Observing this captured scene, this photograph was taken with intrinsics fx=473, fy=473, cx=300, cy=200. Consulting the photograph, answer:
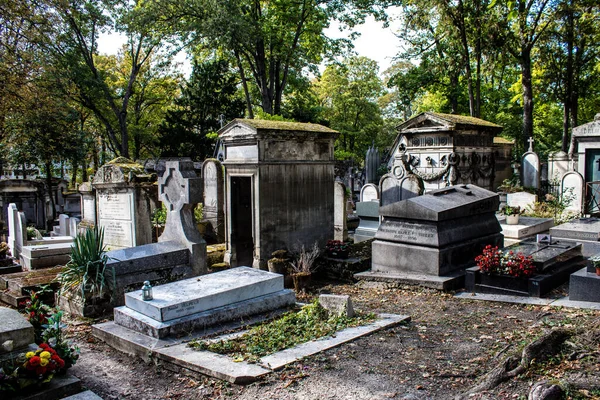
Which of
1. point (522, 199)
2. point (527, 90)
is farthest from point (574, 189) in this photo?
point (527, 90)

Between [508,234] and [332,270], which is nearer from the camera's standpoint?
[332,270]

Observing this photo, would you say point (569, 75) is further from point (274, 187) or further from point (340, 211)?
point (274, 187)

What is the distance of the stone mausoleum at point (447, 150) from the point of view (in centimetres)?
1370

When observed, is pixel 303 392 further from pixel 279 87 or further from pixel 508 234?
pixel 279 87

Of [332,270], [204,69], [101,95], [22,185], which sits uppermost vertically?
[204,69]

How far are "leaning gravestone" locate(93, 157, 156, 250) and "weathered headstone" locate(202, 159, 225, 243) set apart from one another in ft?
7.80

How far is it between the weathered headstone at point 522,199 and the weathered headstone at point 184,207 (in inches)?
430

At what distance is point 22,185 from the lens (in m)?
16.6

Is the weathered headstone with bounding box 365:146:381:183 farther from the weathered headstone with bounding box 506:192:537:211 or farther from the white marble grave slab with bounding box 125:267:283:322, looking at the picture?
the white marble grave slab with bounding box 125:267:283:322

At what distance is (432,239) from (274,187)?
3.27m

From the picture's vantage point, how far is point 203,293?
604 centimetres

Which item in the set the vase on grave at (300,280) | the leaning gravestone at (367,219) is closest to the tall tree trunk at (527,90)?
the leaning gravestone at (367,219)

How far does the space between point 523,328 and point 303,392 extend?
3.01 meters

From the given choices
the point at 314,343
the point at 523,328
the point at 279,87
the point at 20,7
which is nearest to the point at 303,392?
the point at 314,343
